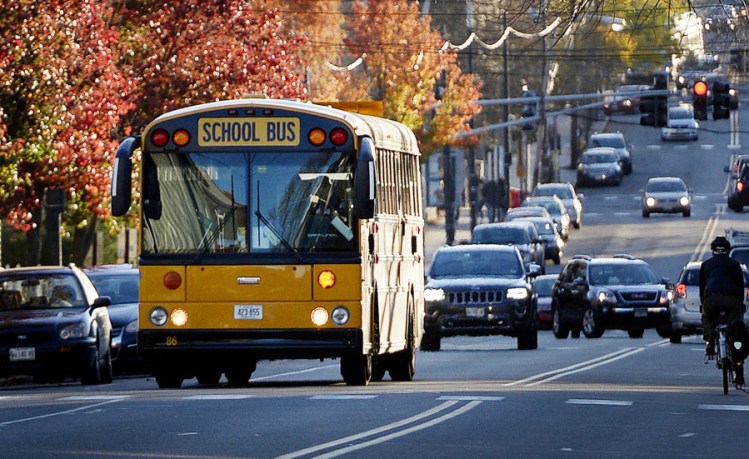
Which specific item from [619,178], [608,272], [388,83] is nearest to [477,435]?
[608,272]

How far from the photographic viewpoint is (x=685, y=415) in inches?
732

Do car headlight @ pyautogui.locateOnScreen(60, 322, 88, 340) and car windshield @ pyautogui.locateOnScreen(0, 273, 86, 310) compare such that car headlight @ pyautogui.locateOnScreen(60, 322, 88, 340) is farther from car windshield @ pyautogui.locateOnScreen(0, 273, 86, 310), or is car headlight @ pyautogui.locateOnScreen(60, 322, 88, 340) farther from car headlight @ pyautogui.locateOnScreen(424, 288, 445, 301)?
car headlight @ pyautogui.locateOnScreen(424, 288, 445, 301)

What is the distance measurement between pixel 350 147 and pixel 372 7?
47.4 m

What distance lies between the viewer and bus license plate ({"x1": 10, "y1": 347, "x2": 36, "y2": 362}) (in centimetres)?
2538

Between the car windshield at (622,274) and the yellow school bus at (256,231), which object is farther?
the car windshield at (622,274)

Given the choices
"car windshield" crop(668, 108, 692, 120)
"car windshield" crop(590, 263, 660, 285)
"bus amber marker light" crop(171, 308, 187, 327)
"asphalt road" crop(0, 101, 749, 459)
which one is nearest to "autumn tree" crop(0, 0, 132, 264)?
"asphalt road" crop(0, 101, 749, 459)

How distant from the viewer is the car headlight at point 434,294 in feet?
109

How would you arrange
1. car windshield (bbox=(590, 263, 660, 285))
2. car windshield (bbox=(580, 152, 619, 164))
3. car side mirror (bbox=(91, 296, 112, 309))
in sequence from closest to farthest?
1. car side mirror (bbox=(91, 296, 112, 309))
2. car windshield (bbox=(590, 263, 660, 285))
3. car windshield (bbox=(580, 152, 619, 164))

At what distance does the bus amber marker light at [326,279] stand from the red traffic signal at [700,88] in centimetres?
3302

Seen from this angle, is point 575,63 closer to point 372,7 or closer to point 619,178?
point 619,178

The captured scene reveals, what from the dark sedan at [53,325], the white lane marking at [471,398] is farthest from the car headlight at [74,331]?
the white lane marking at [471,398]

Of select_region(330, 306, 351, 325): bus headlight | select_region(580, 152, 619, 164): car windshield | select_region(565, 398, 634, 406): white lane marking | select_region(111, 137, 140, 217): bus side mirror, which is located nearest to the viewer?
select_region(565, 398, 634, 406): white lane marking

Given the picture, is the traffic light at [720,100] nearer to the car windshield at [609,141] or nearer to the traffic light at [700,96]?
the traffic light at [700,96]

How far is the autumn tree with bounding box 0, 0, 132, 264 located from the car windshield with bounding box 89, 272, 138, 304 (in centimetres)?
158
